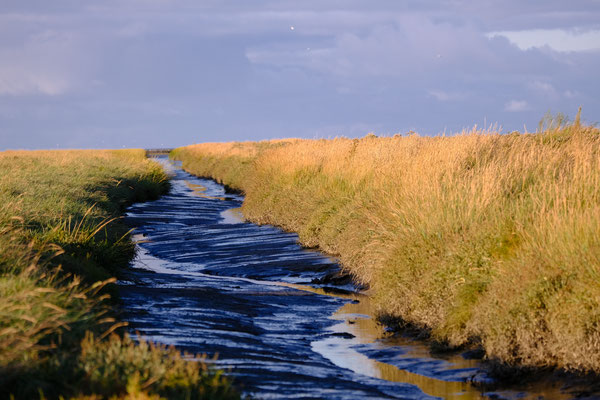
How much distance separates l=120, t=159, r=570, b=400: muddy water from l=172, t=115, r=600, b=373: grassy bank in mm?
383

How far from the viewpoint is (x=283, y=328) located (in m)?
8.84

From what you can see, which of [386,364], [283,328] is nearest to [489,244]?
[386,364]

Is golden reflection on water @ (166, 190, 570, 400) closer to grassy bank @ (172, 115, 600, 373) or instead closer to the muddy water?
the muddy water

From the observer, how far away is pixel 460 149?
42.7 feet

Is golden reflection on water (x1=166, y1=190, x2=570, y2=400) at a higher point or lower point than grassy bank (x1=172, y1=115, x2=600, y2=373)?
lower

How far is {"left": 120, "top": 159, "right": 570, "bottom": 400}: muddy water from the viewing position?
6418mm

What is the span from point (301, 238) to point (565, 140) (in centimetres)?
573

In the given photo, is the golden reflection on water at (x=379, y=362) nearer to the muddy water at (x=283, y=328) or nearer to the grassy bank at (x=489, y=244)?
the muddy water at (x=283, y=328)

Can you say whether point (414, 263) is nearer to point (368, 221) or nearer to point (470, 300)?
point (470, 300)

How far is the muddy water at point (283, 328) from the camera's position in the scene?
6.42 meters

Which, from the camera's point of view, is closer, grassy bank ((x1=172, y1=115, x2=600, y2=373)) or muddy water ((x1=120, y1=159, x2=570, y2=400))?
muddy water ((x1=120, y1=159, x2=570, y2=400))

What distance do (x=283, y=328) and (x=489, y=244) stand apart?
2.64 m

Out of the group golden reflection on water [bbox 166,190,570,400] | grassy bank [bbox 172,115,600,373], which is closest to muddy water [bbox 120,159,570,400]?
golden reflection on water [bbox 166,190,570,400]

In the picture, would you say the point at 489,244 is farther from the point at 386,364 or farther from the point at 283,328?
the point at 283,328
